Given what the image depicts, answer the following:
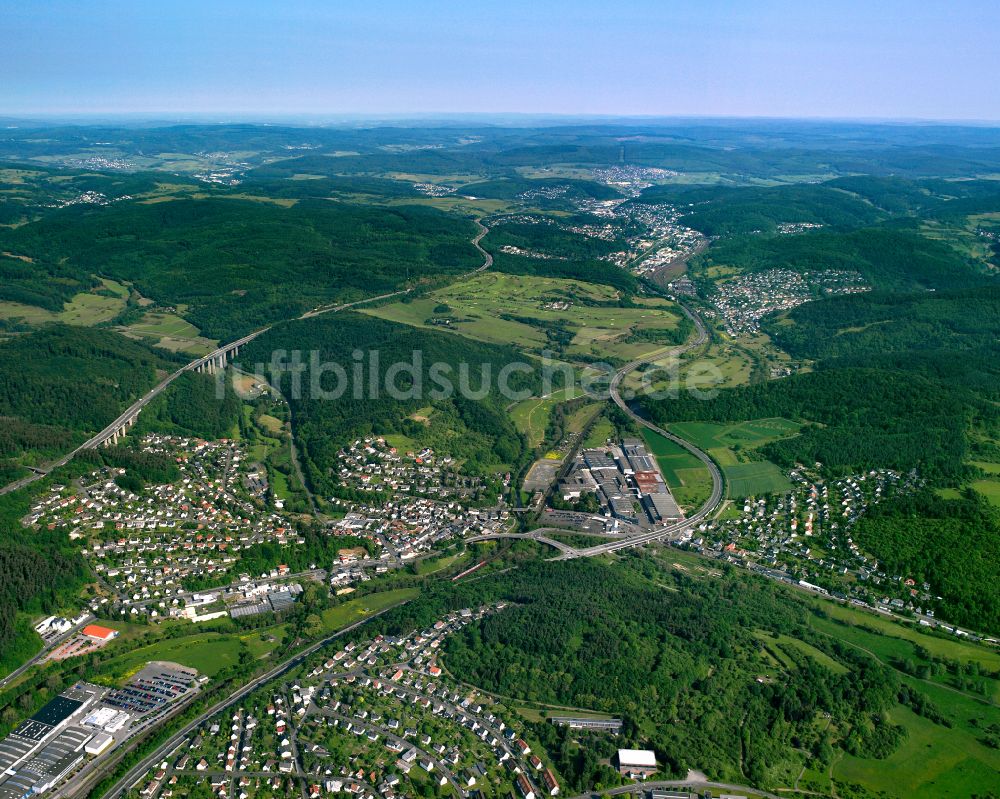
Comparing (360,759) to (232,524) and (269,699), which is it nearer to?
(269,699)

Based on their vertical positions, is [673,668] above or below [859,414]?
below

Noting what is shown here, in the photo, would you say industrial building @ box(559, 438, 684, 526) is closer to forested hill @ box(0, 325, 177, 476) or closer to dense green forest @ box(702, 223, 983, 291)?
forested hill @ box(0, 325, 177, 476)

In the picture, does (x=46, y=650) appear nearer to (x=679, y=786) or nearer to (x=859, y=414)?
(x=679, y=786)

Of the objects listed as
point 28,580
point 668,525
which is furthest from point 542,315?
point 28,580

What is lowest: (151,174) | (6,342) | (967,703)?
(967,703)

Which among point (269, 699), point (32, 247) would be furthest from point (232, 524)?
point (32, 247)

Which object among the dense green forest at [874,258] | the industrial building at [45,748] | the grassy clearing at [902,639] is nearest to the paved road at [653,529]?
the grassy clearing at [902,639]

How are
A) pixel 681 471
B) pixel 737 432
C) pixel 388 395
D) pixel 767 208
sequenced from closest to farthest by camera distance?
pixel 681 471, pixel 737 432, pixel 388 395, pixel 767 208
